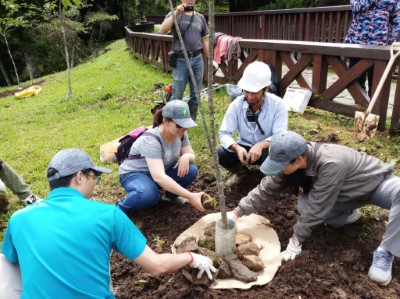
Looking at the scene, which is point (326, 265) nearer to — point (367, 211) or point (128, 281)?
point (367, 211)

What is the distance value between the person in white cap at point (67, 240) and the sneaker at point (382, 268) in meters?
1.54

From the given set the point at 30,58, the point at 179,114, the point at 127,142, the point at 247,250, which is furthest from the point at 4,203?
the point at 30,58

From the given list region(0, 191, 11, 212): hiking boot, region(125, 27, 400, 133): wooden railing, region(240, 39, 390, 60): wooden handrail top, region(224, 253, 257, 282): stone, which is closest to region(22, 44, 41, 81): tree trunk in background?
region(125, 27, 400, 133): wooden railing

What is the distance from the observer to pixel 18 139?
6355mm

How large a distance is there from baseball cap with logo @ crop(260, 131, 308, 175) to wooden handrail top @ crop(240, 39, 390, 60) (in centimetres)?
259

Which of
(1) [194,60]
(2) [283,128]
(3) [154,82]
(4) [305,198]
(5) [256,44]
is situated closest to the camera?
(4) [305,198]

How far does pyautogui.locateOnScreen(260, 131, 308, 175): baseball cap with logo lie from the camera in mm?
2336

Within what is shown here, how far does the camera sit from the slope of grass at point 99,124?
431 cm

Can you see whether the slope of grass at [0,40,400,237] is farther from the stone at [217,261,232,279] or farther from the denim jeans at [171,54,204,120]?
the stone at [217,261,232,279]

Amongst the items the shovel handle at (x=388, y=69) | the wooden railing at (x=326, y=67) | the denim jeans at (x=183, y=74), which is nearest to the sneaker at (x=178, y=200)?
the denim jeans at (x=183, y=74)

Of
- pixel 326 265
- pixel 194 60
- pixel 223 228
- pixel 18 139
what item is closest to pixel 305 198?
pixel 326 265

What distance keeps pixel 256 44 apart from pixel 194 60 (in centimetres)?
149

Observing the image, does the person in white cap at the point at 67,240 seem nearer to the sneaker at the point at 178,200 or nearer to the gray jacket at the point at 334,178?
the gray jacket at the point at 334,178

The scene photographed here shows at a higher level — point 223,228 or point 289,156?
point 289,156
